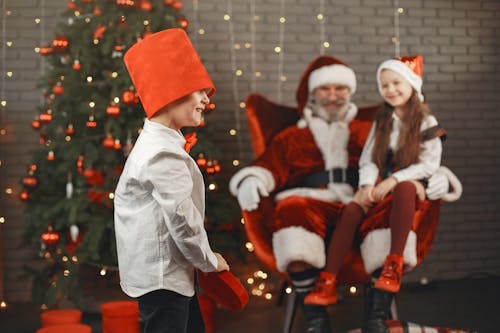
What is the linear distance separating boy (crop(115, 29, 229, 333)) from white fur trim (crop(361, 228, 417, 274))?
1341mm

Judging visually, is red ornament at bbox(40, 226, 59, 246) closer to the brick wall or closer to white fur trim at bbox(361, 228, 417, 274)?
the brick wall

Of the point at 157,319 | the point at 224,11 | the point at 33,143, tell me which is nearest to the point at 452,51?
the point at 224,11

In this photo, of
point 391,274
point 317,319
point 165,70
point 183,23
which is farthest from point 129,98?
point 165,70

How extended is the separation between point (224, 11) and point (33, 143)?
1.48m

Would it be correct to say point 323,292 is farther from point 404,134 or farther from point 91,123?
→ point 91,123

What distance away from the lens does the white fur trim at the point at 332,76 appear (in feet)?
12.7

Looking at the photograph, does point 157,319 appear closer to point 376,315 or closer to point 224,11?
point 376,315

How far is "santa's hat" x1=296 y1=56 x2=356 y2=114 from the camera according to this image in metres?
3.89

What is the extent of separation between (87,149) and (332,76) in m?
1.35

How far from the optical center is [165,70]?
79.4 inches

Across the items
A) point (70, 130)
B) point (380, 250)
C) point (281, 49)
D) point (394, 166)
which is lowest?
point (380, 250)

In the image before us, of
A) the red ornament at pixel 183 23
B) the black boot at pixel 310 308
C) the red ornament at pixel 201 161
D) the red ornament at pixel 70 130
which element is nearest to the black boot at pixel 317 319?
the black boot at pixel 310 308

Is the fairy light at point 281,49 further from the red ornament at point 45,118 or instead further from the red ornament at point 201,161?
the red ornament at point 45,118

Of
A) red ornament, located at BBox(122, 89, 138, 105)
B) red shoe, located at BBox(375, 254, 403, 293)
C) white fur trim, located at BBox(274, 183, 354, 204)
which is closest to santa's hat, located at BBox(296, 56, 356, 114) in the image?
white fur trim, located at BBox(274, 183, 354, 204)
